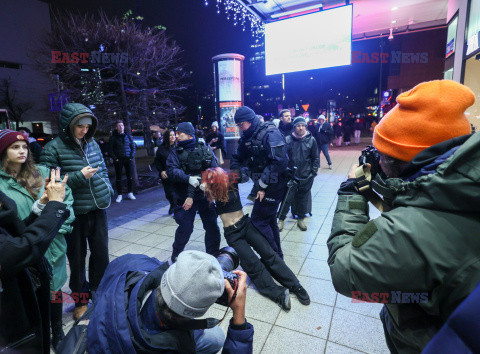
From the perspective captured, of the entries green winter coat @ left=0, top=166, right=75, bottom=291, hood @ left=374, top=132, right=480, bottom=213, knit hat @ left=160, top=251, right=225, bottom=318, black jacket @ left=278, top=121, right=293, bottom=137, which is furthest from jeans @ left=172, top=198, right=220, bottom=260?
black jacket @ left=278, top=121, right=293, bottom=137

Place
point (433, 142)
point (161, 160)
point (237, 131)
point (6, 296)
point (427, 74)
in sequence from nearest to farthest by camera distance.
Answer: point (433, 142) → point (6, 296) → point (161, 160) → point (237, 131) → point (427, 74)

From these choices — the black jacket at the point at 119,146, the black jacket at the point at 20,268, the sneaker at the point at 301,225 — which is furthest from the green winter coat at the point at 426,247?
the black jacket at the point at 119,146

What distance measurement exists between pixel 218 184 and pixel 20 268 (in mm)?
1608

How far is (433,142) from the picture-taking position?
0.93 metres

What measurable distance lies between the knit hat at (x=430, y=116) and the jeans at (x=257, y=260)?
6.11 ft

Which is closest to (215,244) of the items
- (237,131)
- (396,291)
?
(396,291)

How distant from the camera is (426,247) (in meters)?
0.74

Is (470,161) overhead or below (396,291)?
overhead

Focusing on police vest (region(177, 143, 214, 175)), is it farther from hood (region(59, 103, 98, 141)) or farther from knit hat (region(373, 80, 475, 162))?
knit hat (region(373, 80, 475, 162))

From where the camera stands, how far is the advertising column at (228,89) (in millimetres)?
11688

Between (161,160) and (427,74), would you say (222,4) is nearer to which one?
(161,160)

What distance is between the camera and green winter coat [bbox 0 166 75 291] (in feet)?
5.72

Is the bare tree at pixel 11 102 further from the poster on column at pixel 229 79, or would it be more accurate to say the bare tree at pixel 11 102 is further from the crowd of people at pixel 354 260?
the crowd of people at pixel 354 260

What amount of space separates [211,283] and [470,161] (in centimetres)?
88
